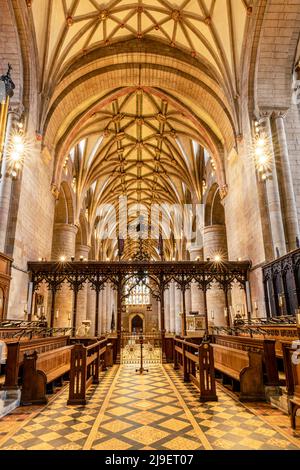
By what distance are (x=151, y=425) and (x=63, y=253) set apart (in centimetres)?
1508

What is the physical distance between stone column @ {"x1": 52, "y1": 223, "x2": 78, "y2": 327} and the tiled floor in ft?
39.2

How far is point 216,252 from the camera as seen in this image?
18.8 meters

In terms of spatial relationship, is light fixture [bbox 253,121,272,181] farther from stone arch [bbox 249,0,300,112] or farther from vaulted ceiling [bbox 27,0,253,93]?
vaulted ceiling [bbox 27,0,253,93]

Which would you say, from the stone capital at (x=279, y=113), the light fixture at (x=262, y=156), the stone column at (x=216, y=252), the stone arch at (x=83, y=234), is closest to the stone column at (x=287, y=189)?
the stone capital at (x=279, y=113)

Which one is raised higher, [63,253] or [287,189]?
[287,189]

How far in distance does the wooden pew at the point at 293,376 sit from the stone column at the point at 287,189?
6931mm

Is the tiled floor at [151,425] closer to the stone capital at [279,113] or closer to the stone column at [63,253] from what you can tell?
the stone capital at [279,113]

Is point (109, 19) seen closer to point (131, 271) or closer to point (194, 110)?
point (194, 110)

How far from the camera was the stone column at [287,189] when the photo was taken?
10977mm

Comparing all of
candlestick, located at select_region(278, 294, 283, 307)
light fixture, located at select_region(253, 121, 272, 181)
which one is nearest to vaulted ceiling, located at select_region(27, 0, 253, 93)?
light fixture, located at select_region(253, 121, 272, 181)

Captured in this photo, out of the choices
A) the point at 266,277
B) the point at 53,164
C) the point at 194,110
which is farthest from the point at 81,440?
the point at 194,110

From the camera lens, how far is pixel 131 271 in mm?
13992

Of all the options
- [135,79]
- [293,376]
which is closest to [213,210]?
[135,79]

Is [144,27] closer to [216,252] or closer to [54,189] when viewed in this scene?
[54,189]
